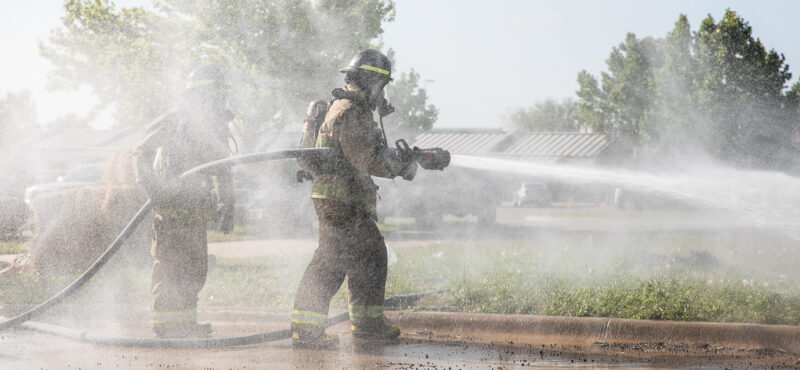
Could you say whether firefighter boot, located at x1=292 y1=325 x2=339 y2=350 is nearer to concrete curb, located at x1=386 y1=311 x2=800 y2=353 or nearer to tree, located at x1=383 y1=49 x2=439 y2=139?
concrete curb, located at x1=386 y1=311 x2=800 y2=353

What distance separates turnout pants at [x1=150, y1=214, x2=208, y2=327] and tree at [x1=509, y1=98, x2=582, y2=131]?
228 feet

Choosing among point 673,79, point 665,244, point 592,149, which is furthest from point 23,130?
point 665,244

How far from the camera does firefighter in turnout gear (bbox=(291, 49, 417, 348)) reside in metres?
4.83

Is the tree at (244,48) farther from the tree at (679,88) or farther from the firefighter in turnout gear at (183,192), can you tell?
the firefighter in turnout gear at (183,192)

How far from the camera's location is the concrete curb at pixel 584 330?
16.1 feet

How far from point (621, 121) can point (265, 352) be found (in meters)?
23.3

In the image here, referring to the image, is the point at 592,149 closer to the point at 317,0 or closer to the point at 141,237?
the point at 317,0

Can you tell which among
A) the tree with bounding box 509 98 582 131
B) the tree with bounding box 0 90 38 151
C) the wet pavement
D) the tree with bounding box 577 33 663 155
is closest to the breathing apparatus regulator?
the wet pavement

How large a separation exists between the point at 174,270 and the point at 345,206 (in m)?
1.19

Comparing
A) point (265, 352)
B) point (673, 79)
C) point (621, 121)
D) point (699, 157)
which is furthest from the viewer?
point (621, 121)

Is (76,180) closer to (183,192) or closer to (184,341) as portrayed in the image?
(183,192)

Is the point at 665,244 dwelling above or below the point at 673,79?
below

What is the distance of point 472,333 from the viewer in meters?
5.48

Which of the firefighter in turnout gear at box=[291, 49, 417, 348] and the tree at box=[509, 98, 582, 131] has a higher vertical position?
the tree at box=[509, 98, 582, 131]
